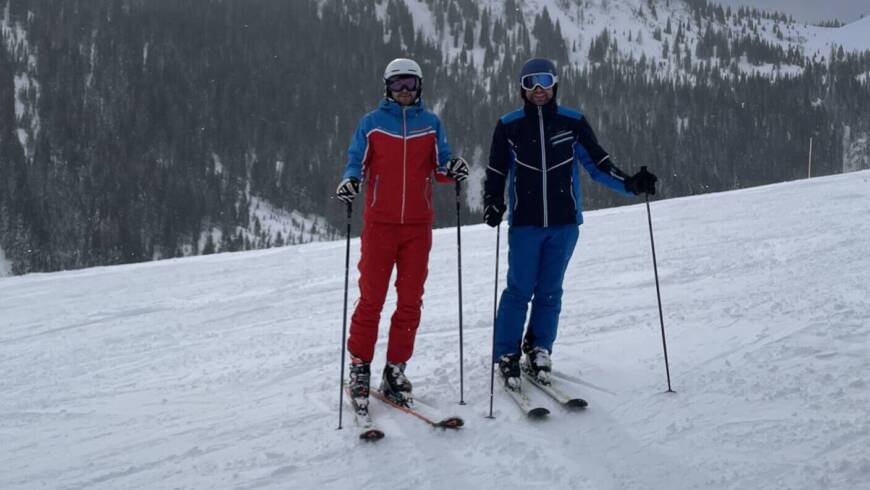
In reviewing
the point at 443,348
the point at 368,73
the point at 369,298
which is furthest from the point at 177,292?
the point at 368,73

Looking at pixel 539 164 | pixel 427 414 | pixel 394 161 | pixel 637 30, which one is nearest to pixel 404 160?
pixel 394 161

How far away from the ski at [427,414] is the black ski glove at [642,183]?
191 cm

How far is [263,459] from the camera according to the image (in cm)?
365

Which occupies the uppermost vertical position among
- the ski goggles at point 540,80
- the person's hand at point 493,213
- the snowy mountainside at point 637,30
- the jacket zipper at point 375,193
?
the snowy mountainside at point 637,30

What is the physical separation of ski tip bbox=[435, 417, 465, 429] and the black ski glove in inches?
73.9

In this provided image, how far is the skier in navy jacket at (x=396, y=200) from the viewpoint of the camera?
421 centimetres

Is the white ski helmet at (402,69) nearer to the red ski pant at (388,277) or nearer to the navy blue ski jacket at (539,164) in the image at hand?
the navy blue ski jacket at (539,164)

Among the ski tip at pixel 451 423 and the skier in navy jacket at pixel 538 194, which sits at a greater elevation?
the skier in navy jacket at pixel 538 194

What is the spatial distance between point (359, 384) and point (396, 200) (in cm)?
123

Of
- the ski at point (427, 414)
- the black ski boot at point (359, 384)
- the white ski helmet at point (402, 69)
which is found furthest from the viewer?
the white ski helmet at point (402, 69)

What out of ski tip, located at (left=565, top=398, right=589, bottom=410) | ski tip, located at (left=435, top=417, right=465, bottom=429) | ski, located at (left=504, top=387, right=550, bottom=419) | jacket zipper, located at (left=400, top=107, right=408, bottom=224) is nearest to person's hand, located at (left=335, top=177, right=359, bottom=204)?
jacket zipper, located at (left=400, top=107, right=408, bottom=224)

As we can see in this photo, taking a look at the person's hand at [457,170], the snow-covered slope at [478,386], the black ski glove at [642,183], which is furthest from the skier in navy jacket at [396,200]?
the black ski glove at [642,183]

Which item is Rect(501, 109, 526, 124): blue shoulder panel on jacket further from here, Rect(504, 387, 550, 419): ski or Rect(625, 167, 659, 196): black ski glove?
Rect(504, 387, 550, 419): ski

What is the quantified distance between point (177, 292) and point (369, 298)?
22.6ft
